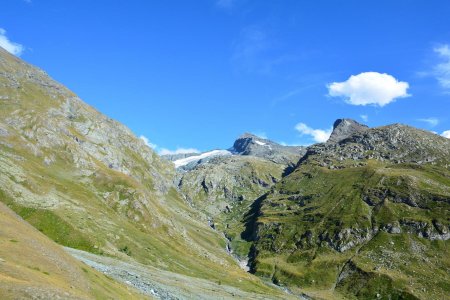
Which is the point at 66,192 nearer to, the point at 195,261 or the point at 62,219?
the point at 62,219

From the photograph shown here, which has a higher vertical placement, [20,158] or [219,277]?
[20,158]

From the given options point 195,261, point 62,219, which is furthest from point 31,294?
point 195,261

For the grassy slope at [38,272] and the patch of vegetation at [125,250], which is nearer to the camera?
the grassy slope at [38,272]

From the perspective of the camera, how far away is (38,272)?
168 feet

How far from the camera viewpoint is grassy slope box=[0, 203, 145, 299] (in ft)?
139

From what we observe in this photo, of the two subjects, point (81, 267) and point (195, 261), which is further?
point (195, 261)

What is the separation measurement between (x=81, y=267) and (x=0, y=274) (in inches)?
972

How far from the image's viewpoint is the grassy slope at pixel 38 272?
42.5 meters

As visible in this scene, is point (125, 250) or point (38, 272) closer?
point (38, 272)


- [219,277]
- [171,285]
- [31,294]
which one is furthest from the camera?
[219,277]

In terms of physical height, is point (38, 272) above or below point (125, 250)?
below

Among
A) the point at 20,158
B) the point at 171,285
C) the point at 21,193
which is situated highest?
the point at 20,158

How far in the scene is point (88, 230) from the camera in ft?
469

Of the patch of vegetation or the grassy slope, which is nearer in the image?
the grassy slope
